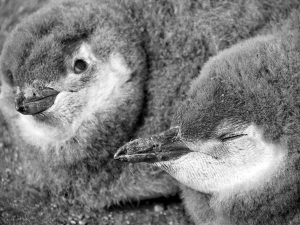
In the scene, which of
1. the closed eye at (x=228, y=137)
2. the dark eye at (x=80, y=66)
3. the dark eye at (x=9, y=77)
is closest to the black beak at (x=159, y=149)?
the closed eye at (x=228, y=137)

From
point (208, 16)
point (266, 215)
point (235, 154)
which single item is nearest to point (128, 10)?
point (208, 16)

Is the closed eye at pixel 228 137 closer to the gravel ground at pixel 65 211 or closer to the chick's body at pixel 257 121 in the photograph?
the chick's body at pixel 257 121

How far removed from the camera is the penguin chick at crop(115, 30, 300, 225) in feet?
10.2

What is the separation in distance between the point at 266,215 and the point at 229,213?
0.22 meters

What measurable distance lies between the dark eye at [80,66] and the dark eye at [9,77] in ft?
1.42

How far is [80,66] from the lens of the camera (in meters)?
3.87

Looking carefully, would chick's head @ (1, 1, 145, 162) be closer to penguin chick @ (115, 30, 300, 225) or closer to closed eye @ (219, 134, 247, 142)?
penguin chick @ (115, 30, 300, 225)

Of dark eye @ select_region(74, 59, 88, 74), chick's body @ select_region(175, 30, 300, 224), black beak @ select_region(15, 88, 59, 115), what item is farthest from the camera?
dark eye @ select_region(74, 59, 88, 74)

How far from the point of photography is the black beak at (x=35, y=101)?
3748 mm

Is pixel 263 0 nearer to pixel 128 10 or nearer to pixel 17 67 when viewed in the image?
pixel 128 10

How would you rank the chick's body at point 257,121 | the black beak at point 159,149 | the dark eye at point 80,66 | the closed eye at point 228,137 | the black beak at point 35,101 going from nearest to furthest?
the chick's body at point 257,121 → the closed eye at point 228,137 → the black beak at point 159,149 → the black beak at point 35,101 → the dark eye at point 80,66

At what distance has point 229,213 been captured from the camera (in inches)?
130

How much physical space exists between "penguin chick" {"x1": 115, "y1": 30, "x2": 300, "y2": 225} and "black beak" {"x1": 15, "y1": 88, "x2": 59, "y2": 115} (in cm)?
67

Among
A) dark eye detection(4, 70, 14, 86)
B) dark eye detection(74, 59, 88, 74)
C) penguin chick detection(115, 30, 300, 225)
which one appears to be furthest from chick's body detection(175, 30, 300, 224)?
dark eye detection(4, 70, 14, 86)
